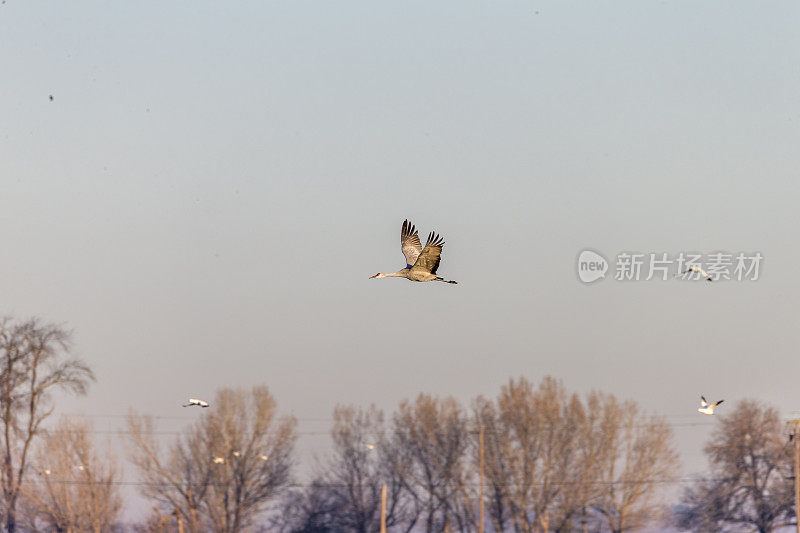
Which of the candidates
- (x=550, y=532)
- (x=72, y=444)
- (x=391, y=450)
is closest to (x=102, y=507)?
(x=72, y=444)

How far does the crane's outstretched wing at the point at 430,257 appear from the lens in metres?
26.2

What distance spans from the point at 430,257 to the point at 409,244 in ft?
2.68

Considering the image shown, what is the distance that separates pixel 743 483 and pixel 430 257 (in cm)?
5095

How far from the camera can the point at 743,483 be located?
72062 mm

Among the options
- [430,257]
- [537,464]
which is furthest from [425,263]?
[537,464]

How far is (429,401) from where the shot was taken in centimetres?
7225

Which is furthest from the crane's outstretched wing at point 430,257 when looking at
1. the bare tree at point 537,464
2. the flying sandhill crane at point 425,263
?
the bare tree at point 537,464

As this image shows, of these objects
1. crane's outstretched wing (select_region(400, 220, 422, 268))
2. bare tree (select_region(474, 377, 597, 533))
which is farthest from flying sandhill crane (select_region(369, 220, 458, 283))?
bare tree (select_region(474, 377, 597, 533))

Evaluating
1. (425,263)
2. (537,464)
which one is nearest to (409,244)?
(425,263)

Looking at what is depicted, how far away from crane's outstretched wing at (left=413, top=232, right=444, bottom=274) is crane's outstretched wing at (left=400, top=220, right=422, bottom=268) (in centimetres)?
25

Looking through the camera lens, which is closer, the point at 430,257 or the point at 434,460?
the point at 430,257

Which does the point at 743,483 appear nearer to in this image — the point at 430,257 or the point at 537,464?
the point at 537,464

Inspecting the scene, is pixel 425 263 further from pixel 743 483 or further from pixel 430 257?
pixel 743 483

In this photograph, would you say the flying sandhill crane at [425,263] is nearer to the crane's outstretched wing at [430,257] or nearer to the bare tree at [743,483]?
the crane's outstretched wing at [430,257]
